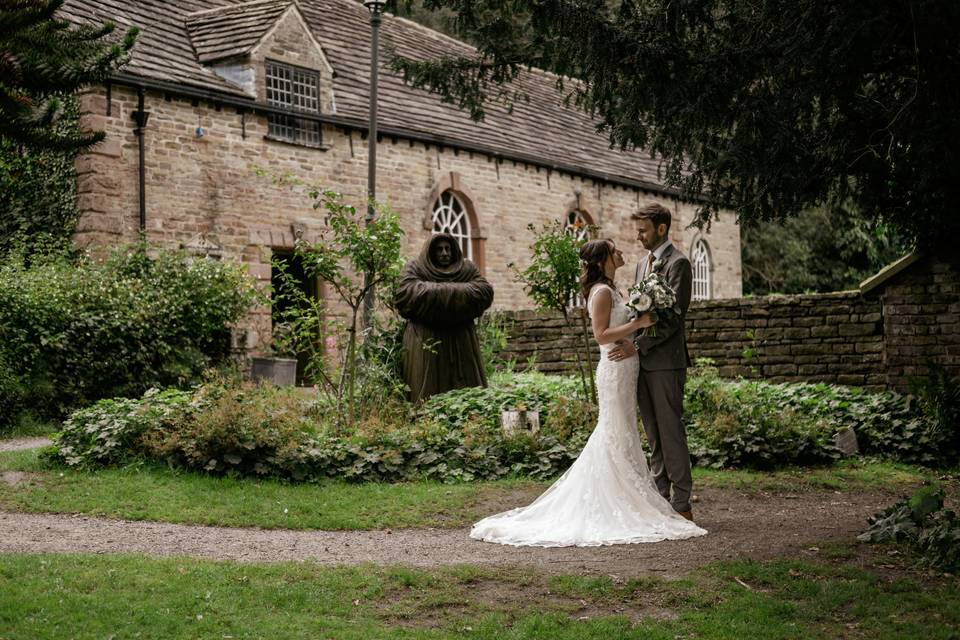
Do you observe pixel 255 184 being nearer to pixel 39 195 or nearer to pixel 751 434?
pixel 39 195

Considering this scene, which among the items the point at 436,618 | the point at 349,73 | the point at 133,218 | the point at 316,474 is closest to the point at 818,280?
the point at 349,73

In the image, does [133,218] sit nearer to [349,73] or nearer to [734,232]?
[349,73]

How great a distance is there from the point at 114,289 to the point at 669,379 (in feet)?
32.0

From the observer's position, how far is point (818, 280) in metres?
32.4

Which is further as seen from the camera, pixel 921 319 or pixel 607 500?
pixel 921 319

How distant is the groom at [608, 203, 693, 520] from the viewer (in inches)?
300

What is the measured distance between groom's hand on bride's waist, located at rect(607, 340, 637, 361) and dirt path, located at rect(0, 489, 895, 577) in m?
1.41

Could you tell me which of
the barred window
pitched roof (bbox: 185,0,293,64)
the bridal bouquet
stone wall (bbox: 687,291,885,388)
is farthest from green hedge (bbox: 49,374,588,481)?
pitched roof (bbox: 185,0,293,64)

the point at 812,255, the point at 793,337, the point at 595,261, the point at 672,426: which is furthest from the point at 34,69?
the point at 812,255

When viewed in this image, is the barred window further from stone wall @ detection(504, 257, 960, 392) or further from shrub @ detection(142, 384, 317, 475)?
shrub @ detection(142, 384, 317, 475)

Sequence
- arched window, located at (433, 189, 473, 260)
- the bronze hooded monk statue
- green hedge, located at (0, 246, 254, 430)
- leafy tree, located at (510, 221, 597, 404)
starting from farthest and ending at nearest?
arched window, located at (433, 189, 473, 260), green hedge, located at (0, 246, 254, 430), the bronze hooded monk statue, leafy tree, located at (510, 221, 597, 404)

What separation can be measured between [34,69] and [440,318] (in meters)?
7.77

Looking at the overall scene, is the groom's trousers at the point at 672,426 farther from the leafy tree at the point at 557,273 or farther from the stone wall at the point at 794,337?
the stone wall at the point at 794,337

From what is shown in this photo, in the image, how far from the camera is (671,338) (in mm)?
7672
